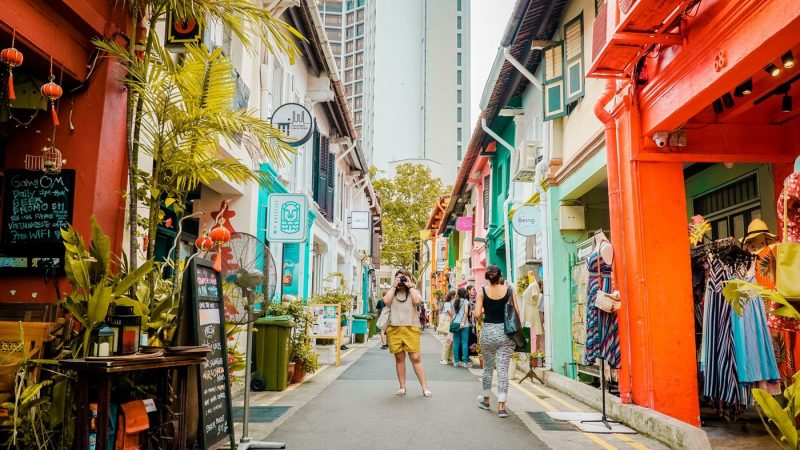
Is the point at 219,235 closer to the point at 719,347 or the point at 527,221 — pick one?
the point at 719,347

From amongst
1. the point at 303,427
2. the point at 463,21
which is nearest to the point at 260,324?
the point at 303,427

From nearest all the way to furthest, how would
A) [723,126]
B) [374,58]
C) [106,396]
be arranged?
[106,396] → [723,126] → [374,58]

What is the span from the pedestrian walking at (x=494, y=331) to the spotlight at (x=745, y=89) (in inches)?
131

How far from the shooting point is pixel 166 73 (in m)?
5.13

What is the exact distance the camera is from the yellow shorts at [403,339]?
8914 millimetres

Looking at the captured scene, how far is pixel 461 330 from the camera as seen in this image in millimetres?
13422

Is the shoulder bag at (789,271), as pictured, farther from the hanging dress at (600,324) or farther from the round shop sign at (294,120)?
the round shop sign at (294,120)

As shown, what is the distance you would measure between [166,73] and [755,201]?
25.0 ft

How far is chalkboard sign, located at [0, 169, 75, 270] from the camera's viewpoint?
18.0ft

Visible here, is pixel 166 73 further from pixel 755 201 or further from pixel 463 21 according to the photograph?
pixel 463 21

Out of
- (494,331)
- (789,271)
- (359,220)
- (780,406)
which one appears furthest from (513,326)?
(359,220)

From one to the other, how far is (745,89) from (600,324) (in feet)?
9.65

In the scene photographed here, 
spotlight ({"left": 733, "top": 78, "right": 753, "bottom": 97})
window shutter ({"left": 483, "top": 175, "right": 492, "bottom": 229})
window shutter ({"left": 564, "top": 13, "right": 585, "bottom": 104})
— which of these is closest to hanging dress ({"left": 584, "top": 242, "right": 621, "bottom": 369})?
spotlight ({"left": 733, "top": 78, "right": 753, "bottom": 97})

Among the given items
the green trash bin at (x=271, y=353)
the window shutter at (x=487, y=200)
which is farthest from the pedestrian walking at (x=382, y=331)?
the window shutter at (x=487, y=200)
